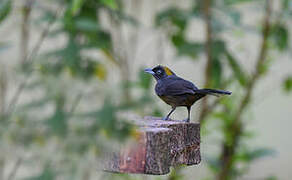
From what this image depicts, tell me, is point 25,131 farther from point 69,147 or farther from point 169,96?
point 169,96

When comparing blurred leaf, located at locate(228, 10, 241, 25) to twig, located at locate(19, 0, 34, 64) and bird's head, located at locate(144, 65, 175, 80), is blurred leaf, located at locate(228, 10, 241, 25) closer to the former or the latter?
twig, located at locate(19, 0, 34, 64)

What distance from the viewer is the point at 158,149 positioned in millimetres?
907

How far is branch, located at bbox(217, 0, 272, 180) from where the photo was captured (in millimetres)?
3232

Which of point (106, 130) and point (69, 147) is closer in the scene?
point (106, 130)

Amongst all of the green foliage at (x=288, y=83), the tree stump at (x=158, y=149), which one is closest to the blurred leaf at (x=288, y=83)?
the green foliage at (x=288, y=83)

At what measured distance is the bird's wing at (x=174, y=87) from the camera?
1.11m

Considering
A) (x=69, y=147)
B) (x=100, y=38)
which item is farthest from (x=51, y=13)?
(x=69, y=147)

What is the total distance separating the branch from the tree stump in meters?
2.19

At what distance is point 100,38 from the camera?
295 centimetres

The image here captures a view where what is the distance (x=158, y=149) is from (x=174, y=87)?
0.81 ft

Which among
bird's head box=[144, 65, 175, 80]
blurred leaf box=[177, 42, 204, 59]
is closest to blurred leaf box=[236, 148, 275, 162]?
blurred leaf box=[177, 42, 204, 59]

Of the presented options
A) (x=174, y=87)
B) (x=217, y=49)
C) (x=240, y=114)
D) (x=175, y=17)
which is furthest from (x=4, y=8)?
(x=240, y=114)

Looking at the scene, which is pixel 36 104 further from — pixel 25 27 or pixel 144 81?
pixel 144 81

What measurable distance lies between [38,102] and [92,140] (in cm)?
37
